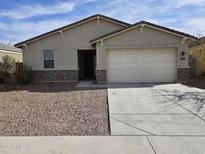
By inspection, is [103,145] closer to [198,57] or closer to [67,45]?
[67,45]

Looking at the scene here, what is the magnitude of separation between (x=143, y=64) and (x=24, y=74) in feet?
29.9

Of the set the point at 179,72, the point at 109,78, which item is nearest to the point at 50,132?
the point at 109,78

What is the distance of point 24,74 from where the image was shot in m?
18.9

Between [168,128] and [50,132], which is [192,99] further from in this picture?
[50,132]

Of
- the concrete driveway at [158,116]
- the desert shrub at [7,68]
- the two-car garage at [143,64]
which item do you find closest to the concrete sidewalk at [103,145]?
the concrete driveway at [158,116]

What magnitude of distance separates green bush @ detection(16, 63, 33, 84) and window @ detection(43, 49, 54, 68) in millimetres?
1426

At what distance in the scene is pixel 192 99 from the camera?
1098 centimetres

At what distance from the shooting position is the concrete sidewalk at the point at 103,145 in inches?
196

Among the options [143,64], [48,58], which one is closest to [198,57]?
[143,64]

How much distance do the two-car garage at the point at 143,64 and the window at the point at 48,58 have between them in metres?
5.01

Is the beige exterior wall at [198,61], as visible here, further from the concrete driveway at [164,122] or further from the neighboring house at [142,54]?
the concrete driveway at [164,122]

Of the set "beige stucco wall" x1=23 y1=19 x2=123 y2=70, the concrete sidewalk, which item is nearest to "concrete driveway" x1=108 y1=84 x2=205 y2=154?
the concrete sidewalk

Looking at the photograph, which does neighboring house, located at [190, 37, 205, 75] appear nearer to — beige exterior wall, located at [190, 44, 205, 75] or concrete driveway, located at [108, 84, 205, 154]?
beige exterior wall, located at [190, 44, 205, 75]

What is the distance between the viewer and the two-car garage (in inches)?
704
